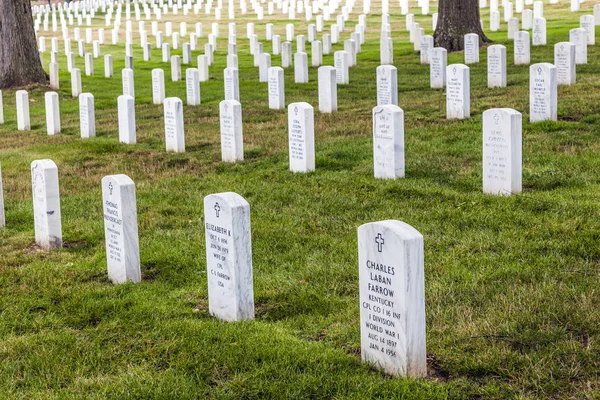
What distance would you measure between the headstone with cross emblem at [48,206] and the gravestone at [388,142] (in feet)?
12.8

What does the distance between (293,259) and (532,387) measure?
3.13m

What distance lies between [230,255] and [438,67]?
43.8 feet

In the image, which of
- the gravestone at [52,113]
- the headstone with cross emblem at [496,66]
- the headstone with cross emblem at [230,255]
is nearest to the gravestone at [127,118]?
the gravestone at [52,113]

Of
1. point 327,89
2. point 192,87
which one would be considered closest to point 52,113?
point 192,87

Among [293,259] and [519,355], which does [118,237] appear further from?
[519,355]

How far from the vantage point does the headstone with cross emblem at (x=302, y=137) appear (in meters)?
11.3

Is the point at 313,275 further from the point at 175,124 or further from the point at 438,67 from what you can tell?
the point at 438,67

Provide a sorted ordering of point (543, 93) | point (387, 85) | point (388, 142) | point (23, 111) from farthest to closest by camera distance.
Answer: point (23, 111)
point (387, 85)
point (543, 93)
point (388, 142)

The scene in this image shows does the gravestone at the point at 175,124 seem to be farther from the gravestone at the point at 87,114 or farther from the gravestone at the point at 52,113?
the gravestone at the point at 52,113

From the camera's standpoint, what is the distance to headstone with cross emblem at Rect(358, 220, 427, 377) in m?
5.03

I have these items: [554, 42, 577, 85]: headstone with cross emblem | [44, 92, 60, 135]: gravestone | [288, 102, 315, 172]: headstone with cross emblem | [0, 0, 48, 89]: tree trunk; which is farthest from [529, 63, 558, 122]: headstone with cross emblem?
[0, 0, 48, 89]: tree trunk

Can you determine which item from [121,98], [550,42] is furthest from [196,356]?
[550,42]

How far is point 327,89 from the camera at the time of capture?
53.4 feet

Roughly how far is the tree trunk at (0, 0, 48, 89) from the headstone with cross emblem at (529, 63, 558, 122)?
591 inches
